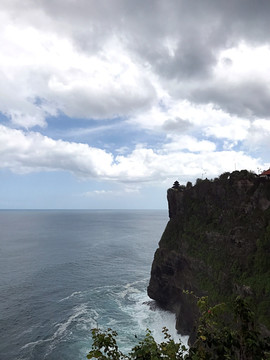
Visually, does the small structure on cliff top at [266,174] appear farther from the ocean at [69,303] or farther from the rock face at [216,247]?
the ocean at [69,303]

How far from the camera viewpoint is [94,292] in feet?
224

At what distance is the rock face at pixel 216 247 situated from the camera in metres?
39.7

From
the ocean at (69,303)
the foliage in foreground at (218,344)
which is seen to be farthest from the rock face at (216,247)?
the foliage in foreground at (218,344)

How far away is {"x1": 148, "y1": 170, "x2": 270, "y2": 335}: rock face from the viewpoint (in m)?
39.7

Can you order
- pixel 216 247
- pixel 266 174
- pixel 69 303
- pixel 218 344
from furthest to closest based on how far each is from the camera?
pixel 69 303 → pixel 216 247 → pixel 266 174 → pixel 218 344

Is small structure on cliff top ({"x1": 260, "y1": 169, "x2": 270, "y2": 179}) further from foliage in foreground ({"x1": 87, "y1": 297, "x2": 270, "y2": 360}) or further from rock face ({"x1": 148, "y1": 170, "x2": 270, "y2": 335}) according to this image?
foliage in foreground ({"x1": 87, "y1": 297, "x2": 270, "y2": 360})

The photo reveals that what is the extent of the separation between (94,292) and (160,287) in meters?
18.8

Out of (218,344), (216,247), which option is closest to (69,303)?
(216,247)

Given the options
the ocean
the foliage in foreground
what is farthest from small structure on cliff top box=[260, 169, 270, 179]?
the foliage in foreground

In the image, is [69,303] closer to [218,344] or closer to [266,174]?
[266,174]

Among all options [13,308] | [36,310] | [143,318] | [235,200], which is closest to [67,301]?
[36,310]

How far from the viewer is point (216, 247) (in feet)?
158

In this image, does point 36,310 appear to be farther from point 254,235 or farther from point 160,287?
point 254,235

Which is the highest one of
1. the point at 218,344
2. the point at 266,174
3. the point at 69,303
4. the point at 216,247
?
the point at 266,174
